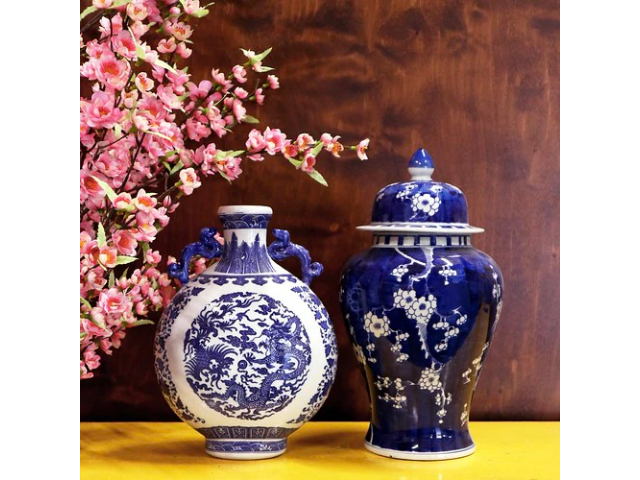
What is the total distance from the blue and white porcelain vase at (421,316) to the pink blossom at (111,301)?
1.03ft

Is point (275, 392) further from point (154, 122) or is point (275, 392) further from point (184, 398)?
point (154, 122)

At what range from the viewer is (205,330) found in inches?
40.2

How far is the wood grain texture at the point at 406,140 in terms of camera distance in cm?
132

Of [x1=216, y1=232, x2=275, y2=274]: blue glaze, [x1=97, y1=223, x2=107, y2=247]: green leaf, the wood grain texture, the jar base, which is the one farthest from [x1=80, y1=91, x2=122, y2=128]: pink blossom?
the jar base

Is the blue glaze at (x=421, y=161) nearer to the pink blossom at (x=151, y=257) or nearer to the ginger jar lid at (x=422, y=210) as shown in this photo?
the ginger jar lid at (x=422, y=210)

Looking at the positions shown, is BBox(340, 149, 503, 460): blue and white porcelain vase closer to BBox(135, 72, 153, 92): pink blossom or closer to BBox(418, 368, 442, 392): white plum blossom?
BBox(418, 368, 442, 392): white plum blossom

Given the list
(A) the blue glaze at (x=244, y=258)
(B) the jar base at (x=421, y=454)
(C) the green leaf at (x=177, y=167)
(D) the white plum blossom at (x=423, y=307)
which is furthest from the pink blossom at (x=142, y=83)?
(B) the jar base at (x=421, y=454)

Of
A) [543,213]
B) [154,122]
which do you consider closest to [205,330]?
[154,122]

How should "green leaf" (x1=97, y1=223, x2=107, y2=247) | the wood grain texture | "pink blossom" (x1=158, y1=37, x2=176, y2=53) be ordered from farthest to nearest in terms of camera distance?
1. the wood grain texture
2. "pink blossom" (x1=158, y1=37, x2=176, y2=53)
3. "green leaf" (x1=97, y1=223, x2=107, y2=247)

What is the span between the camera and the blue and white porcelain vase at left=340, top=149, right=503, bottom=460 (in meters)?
1.06

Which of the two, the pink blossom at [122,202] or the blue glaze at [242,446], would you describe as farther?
the blue glaze at [242,446]

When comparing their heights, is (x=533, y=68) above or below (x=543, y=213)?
above

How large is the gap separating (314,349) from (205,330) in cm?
15

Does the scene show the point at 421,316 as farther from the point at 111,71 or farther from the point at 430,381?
the point at 111,71
